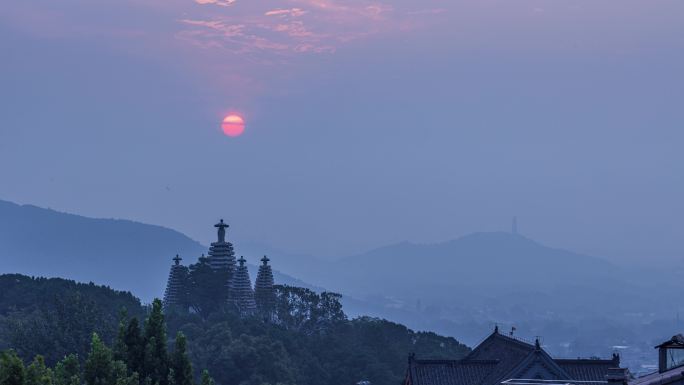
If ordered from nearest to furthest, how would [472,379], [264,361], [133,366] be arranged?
[133,366] → [472,379] → [264,361]

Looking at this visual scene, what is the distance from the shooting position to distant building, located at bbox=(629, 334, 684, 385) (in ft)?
102

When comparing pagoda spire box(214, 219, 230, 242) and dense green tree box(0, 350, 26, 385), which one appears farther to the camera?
pagoda spire box(214, 219, 230, 242)

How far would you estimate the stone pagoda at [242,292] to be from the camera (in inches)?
5217

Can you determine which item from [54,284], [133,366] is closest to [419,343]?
[54,284]

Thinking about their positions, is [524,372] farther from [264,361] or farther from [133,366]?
[264,361]

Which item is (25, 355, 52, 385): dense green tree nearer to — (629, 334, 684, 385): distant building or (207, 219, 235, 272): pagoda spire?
(629, 334, 684, 385): distant building

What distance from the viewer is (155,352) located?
50.2m

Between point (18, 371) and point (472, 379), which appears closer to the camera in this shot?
point (18, 371)

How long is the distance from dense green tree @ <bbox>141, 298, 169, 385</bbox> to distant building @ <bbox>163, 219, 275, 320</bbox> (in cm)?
8099

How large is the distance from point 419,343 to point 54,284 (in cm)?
3683

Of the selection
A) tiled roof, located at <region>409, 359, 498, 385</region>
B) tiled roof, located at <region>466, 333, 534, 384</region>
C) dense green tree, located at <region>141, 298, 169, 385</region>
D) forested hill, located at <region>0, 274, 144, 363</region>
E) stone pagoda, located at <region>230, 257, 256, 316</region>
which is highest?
stone pagoda, located at <region>230, 257, 256, 316</region>

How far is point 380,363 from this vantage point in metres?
119

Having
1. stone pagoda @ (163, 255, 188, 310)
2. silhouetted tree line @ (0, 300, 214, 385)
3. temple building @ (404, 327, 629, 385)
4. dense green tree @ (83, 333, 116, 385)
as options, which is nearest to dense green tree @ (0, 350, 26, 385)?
dense green tree @ (83, 333, 116, 385)

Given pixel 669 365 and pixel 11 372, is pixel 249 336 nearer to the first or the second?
pixel 11 372
